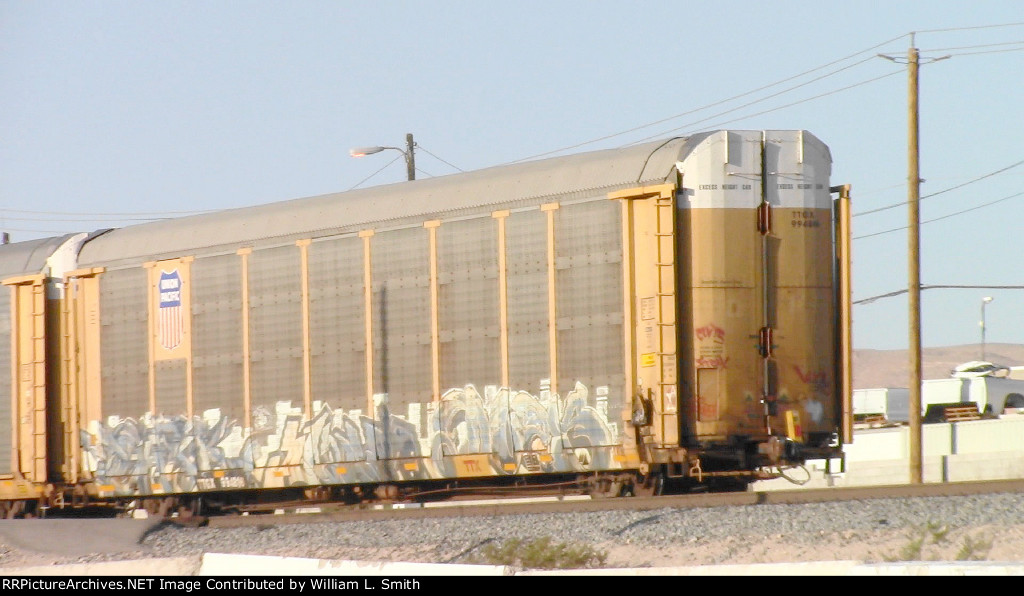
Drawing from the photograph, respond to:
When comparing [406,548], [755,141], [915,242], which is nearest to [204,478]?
[406,548]

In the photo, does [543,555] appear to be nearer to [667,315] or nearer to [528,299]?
[667,315]

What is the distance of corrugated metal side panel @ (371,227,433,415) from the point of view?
1409cm

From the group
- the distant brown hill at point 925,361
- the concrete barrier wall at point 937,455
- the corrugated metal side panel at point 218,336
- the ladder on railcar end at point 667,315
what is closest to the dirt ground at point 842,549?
the ladder on railcar end at point 667,315

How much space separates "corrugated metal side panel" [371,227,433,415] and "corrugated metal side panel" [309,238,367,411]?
25cm

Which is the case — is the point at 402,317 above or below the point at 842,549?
above

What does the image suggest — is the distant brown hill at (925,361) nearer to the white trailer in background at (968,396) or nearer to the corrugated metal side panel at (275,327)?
the white trailer in background at (968,396)

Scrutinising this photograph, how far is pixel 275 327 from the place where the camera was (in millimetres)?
15242

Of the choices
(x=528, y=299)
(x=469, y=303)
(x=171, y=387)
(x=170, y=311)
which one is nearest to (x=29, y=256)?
(x=170, y=311)

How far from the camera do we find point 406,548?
35.7ft

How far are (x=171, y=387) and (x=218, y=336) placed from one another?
1.01 metres

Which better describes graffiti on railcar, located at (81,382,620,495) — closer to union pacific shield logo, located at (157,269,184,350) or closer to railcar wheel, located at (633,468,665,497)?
railcar wheel, located at (633,468,665,497)

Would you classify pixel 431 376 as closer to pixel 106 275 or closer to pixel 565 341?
pixel 565 341

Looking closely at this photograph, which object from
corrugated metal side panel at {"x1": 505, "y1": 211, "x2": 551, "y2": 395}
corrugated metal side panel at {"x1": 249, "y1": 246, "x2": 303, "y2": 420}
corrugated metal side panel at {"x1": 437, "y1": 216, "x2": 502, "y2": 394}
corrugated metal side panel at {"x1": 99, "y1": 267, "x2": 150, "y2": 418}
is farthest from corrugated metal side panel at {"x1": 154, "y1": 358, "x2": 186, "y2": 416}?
corrugated metal side panel at {"x1": 505, "y1": 211, "x2": 551, "y2": 395}

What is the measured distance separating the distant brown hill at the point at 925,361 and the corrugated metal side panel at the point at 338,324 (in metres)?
146
